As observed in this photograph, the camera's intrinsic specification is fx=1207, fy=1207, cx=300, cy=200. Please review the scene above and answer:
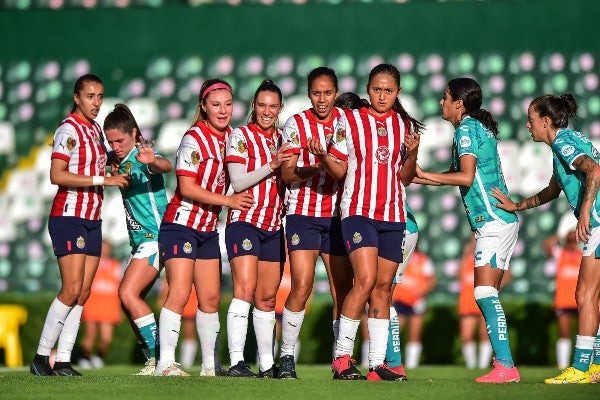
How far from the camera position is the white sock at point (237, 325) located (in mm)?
9758

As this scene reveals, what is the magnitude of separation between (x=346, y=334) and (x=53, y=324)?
8.96 ft

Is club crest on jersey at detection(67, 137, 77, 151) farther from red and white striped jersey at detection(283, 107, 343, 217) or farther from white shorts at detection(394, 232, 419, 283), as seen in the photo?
white shorts at detection(394, 232, 419, 283)

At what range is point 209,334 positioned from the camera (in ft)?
33.3

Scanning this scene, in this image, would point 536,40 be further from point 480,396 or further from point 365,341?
point 480,396

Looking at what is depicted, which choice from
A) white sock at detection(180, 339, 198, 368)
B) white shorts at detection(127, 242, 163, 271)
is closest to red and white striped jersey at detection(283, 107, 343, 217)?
white shorts at detection(127, 242, 163, 271)

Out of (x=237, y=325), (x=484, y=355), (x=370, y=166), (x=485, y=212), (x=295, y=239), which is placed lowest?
(x=484, y=355)

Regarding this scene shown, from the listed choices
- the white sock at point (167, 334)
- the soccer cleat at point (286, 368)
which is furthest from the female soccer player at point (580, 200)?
the white sock at point (167, 334)

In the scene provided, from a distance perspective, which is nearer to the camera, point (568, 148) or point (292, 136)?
point (568, 148)

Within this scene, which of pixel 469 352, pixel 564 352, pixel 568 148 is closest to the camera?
pixel 568 148

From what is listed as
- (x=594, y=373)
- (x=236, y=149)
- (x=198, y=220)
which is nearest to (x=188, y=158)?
(x=236, y=149)

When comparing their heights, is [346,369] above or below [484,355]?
above

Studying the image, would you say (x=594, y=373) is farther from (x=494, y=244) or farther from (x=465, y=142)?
(x=465, y=142)

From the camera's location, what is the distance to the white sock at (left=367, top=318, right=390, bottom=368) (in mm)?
9172

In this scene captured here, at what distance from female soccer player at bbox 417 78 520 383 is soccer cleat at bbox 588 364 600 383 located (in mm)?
551
